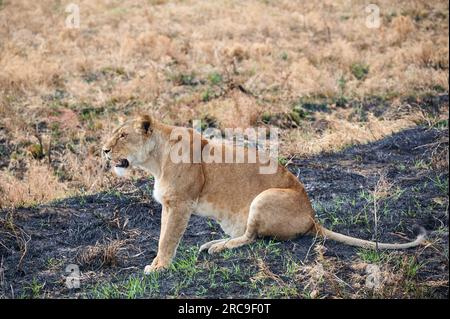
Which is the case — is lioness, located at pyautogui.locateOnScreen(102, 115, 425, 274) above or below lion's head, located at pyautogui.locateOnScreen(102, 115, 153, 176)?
below

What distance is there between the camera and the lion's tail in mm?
5594

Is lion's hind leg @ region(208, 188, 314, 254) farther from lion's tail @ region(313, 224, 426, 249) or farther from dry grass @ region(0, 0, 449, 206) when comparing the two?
dry grass @ region(0, 0, 449, 206)

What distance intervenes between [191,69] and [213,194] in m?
10.9

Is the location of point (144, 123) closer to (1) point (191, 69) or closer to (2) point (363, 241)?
(2) point (363, 241)

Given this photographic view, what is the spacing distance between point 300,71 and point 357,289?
1149 cm

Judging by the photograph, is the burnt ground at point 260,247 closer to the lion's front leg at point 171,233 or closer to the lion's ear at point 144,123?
the lion's front leg at point 171,233

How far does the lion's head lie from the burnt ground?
0.88m

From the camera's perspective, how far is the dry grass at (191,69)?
36.6ft

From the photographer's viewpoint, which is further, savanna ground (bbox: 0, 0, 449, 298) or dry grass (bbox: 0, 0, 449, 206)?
dry grass (bbox: 0, 0, 449, 206)

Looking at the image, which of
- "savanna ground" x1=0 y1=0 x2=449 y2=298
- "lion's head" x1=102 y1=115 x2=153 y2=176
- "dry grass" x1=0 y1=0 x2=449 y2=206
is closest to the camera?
"savanna ground" x1=0 y1=0 x2=449 y2=298

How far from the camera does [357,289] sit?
502 centimetres

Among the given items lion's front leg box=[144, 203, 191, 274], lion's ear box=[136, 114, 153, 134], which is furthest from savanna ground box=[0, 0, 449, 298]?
lion's ear box=[136, 114, 153, 134]

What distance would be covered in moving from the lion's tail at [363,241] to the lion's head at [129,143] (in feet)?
6.09

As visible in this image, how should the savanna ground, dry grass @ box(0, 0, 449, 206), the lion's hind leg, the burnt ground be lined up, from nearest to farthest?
the burnt ground < the savanna ground < the lion's hind leg < dry grass @ box(0, 0, 449, 206)
